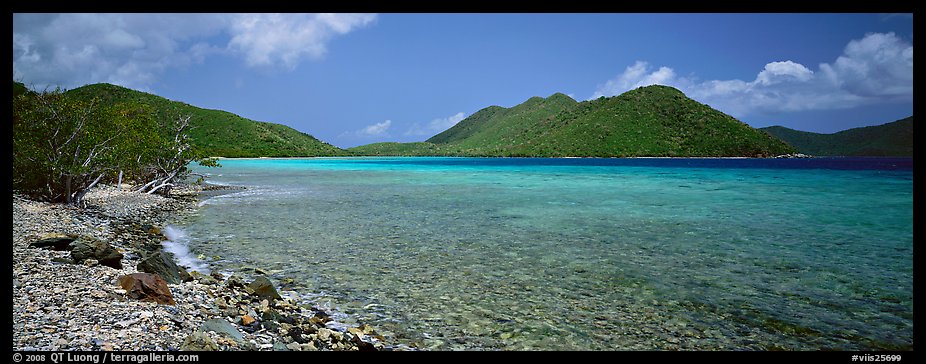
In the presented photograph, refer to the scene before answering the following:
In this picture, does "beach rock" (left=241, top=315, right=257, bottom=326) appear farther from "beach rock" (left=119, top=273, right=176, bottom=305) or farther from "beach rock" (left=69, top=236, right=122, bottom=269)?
"beach rock" (left=69, top=236, right=122, bottom=269)

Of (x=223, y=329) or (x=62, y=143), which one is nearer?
(x=223, y=329)

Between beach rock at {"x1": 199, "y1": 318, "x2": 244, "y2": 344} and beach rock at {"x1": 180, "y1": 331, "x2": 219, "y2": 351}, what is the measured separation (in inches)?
17.8

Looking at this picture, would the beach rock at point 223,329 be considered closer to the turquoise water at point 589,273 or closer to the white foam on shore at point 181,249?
the turquoise water at point 589,273

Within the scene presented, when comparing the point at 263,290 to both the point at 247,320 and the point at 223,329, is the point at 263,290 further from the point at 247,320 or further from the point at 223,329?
the point at 223,329

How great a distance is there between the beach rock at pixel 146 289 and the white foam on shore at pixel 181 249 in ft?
14.6

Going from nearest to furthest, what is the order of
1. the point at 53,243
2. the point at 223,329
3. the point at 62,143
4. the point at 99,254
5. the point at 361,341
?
1. the point at 223,329
2. the point at 361,341
3. the point at 99,254
4. the point at 53,243
5. the point at 62,143

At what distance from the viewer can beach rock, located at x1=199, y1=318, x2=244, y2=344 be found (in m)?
7.91

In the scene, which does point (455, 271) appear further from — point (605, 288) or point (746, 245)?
point (746, 245)

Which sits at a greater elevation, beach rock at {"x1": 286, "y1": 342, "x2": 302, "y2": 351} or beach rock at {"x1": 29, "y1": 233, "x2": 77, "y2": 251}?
beach rock at {"x1": 29, "y1": 233, "x2": 77, "y2": 251}

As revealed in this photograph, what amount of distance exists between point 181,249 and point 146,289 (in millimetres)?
8898

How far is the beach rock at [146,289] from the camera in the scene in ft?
30.0

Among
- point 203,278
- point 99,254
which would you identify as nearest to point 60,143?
point 99,254

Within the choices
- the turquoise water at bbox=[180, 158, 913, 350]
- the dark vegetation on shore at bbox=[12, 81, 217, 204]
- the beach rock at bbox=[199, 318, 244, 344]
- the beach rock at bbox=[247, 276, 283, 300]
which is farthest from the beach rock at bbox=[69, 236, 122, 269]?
the dark vegetation on shore at bbox=[12, 81, 217, 204]

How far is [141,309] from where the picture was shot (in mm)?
8445
